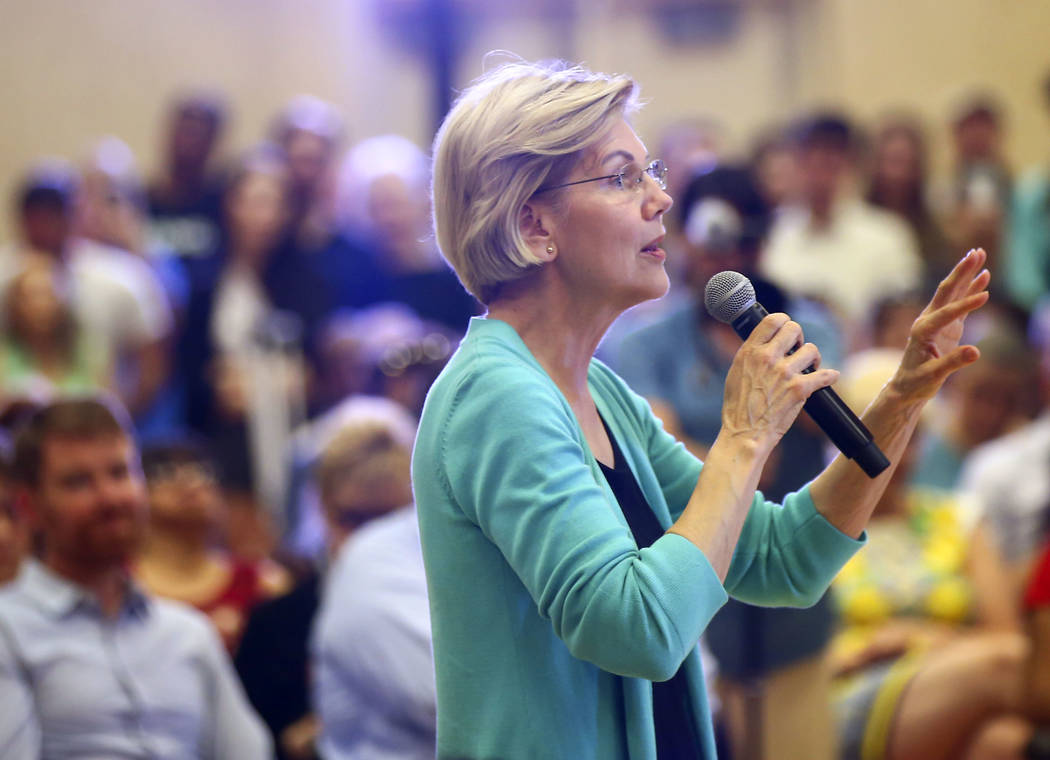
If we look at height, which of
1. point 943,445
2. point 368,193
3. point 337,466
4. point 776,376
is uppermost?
point 776,376

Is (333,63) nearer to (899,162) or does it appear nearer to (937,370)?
(899,162)

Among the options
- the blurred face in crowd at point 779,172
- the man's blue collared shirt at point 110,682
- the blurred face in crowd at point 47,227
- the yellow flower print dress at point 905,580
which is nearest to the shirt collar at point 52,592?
the man's blue collared shirt at point 110,682

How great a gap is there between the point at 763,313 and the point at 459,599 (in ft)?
1.55

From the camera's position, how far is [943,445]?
450 centimetres

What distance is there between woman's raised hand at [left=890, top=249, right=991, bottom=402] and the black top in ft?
1.11

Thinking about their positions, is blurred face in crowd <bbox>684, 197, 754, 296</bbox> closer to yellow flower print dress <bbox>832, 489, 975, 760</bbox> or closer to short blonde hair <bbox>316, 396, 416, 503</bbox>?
short blonde hair <bbox>316, 396, 416, 503</bbox>

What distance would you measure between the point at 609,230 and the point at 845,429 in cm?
34

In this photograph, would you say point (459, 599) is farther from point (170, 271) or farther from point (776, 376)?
point (170, 271)

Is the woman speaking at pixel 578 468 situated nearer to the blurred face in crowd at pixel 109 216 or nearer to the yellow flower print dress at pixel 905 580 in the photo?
the yellow flower print dress at pixel 905 580

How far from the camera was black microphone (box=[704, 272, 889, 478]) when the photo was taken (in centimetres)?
147

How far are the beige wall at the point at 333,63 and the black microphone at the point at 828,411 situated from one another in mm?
5747

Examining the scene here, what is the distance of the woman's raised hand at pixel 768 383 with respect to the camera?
4.68 ft

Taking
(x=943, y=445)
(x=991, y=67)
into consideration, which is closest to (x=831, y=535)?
(x=943, y=445)

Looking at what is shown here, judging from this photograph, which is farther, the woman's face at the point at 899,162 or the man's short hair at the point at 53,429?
the woman's face at the point at 899,162
